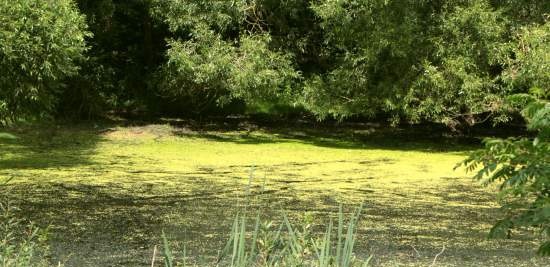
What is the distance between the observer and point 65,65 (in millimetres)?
8898

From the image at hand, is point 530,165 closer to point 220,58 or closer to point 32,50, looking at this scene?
point 32,50

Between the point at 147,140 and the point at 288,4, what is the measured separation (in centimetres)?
324

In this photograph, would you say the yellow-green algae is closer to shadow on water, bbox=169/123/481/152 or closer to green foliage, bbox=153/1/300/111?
shadow on water, bbox=169/123/481/152

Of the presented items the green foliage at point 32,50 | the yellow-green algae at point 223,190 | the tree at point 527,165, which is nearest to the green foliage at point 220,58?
the yellow-green algae at point 223,190

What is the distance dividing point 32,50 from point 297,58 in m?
5.49

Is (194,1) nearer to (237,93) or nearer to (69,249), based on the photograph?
(237,93)

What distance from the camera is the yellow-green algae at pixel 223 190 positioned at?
189 inches

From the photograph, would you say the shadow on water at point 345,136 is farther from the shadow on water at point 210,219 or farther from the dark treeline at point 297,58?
the shadow on water at point 210,219

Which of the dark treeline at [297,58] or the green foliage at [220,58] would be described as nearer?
the dark treeline at [297,58]

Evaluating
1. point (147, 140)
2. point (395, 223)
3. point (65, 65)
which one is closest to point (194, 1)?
point (147, 140)

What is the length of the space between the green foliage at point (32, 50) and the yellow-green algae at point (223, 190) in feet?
1.97

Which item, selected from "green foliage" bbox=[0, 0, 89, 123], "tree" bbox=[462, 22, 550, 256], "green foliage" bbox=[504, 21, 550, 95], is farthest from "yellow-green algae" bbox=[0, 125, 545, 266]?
"green foliage" bbox=[504, 21, 550, 95]

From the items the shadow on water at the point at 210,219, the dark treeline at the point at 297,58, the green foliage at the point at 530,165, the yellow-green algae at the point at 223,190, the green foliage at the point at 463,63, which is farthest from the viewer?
the green foliage at the point at 463,63

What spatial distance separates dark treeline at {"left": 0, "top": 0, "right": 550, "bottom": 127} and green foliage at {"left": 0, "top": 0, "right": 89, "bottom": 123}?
2 centimetres
